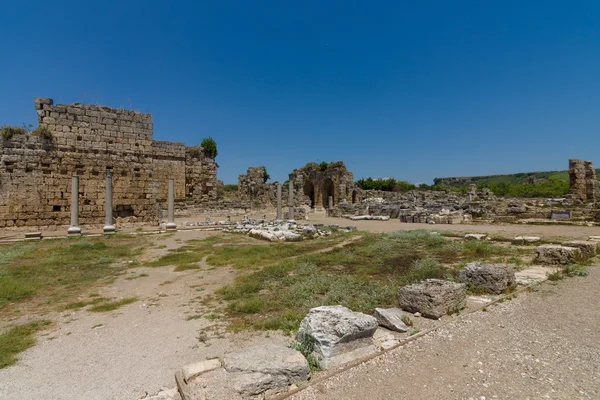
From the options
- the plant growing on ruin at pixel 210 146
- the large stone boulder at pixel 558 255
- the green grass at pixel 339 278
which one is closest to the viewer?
the green grass at pixel 339 278

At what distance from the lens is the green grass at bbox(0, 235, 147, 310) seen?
6539 millimetres

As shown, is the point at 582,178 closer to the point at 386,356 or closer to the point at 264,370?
the point at 386,356

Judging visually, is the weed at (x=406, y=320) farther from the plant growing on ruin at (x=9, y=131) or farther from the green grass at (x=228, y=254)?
the plant growing on ruin at (x=9, y=131)

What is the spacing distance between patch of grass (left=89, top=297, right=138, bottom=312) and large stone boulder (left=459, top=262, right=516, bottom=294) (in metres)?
6.64

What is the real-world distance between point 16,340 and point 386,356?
4.91m

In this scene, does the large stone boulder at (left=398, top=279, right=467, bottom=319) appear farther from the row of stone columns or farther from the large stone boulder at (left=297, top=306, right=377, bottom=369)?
the row of stone columns

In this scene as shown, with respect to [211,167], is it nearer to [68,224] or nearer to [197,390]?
[68,224]

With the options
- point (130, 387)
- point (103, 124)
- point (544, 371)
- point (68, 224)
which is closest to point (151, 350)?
point (130, 387)

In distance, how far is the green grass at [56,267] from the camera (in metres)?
6.54

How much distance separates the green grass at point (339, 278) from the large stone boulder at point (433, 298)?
426 millimetres

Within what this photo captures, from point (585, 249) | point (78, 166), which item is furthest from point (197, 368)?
point (78, 166)

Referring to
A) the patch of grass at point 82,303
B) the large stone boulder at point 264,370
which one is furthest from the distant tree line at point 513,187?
the patch of grass at point 82,303

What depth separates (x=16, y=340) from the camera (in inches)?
171

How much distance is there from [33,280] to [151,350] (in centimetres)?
546
